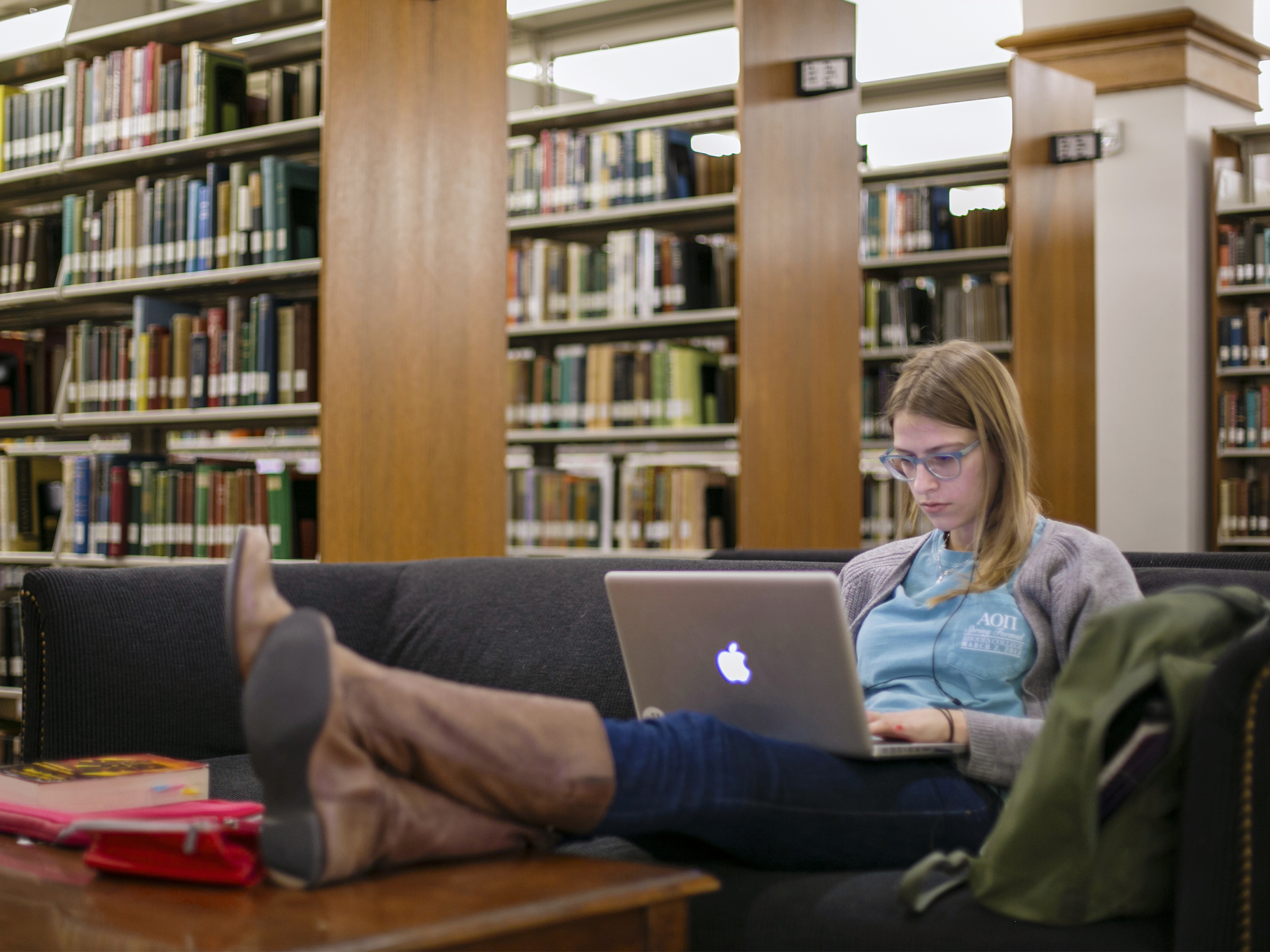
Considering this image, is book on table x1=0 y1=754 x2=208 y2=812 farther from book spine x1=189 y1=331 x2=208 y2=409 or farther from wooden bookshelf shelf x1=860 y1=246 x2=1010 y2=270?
wooden bookshelf shelf x1=860 y1=246 x2=1010 y2=270

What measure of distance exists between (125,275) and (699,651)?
113 inches

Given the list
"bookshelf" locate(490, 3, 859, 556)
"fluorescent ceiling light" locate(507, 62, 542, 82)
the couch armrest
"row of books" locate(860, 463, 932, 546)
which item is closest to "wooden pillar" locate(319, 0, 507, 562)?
"bookshelf" locate(490, 3, 859, 556)

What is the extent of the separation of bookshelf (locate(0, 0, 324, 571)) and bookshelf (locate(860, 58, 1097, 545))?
210 centimetres

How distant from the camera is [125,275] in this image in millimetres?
3820

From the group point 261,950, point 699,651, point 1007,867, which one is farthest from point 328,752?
point 1007,867

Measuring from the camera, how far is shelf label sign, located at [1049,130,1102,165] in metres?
4.91

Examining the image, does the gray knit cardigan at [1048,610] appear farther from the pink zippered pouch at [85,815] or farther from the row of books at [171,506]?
the row of books at [171,506]

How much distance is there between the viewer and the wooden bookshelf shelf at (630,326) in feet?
13.7

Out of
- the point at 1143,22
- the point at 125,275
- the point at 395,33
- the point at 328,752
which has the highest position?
the point at 1143,22

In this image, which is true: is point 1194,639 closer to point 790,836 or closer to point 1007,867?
point 1007,867

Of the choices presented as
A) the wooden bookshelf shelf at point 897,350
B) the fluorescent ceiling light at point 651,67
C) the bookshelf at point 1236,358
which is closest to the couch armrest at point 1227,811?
the wooden bookshelf shelf at point 897,350

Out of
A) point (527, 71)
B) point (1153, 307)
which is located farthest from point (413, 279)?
point (527, 71)

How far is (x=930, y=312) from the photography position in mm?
4793

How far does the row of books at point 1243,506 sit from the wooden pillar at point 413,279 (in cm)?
384
